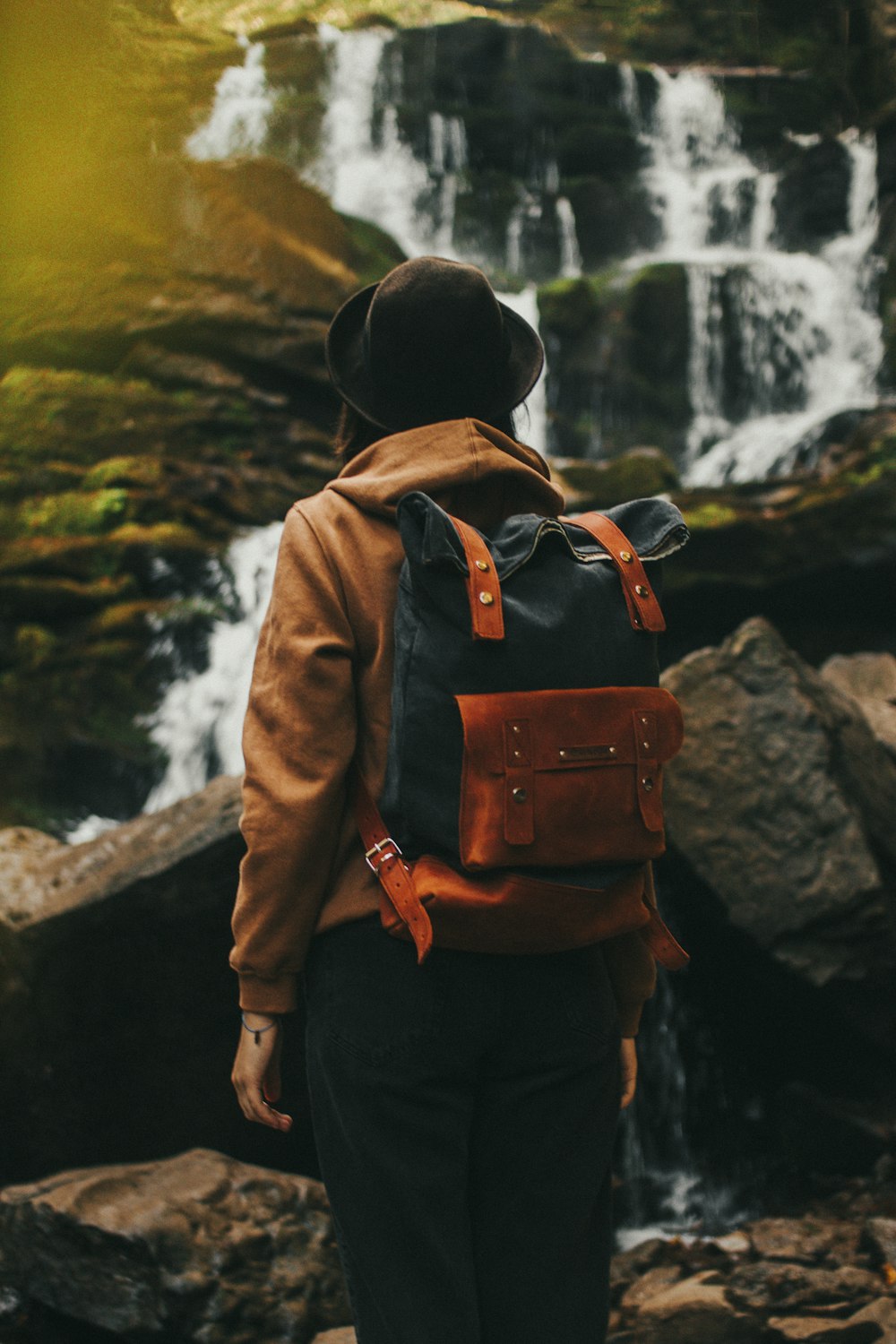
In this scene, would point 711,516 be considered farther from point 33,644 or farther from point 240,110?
point 240,110

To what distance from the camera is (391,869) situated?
60.4 inches

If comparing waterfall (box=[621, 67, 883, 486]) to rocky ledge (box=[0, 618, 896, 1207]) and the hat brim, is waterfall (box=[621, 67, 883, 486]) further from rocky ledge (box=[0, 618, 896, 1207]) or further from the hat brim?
the hat brim

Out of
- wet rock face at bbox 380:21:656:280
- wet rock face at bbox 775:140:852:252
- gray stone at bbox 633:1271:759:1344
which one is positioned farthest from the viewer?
wet rock face at bbox 380:21:656:280

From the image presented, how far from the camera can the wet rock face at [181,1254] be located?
2904 mm

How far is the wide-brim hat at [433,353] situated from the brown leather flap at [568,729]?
1.69 feet

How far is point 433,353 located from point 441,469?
0.62ft

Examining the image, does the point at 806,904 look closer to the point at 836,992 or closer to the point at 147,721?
the point at 836,992

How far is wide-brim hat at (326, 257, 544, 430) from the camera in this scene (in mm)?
1671

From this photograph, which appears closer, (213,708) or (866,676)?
(866,676)

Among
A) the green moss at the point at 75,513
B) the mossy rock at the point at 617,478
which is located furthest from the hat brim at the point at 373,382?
the mossy rock at the point at 617,478

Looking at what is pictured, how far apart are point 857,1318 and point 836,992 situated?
3.85 feet

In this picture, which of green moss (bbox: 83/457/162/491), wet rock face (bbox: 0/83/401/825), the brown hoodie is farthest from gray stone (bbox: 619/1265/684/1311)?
green moss (bbox: 83/457/162/491)

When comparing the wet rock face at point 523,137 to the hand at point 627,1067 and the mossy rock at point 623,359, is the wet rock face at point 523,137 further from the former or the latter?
the hand at point 627,1067

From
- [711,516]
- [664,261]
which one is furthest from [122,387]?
[664,261]
